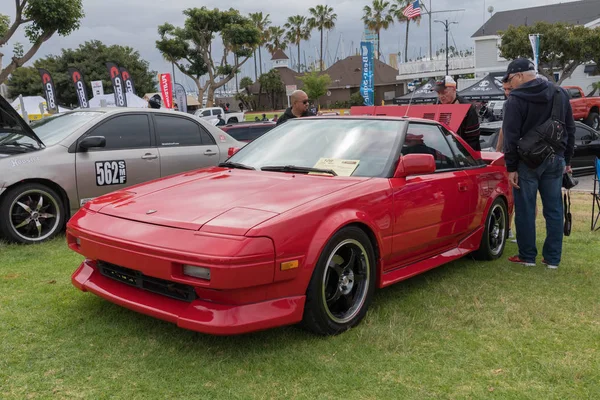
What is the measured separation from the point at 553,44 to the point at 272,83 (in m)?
39.3

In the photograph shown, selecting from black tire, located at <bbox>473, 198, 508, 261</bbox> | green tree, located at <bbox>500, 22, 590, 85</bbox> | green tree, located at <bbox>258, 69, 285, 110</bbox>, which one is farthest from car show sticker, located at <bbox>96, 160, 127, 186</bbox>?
green tree, located at <bbox>258, 69, 285, 110</bbox>

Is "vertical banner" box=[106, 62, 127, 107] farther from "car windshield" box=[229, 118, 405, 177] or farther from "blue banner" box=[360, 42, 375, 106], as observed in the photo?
"car windshield" box=[229, 118, 405, 177]

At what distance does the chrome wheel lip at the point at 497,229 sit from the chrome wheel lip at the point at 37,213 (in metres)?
4.45

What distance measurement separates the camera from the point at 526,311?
364cm

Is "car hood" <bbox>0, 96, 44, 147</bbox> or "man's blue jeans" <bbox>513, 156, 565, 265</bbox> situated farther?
"car hood" <bbox>0, 96, 44, 147</bbox>

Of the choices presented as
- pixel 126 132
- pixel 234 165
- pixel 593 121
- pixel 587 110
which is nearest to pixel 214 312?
pixel 234 165

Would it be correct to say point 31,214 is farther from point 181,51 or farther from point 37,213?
point 181,51

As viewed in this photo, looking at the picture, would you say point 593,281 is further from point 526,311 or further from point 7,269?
point 7,269

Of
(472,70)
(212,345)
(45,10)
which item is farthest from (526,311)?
(472,70)

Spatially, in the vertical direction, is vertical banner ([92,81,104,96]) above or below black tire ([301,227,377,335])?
above

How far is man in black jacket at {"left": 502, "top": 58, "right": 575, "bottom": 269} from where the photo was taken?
4.55 metres

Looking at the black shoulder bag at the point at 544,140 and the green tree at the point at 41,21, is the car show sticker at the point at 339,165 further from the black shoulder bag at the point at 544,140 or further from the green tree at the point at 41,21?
the green tree at the point at 41,21

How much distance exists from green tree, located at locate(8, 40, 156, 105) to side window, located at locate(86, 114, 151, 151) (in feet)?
166

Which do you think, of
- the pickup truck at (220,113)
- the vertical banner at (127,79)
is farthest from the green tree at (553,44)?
the vertical banner at (127,79)
